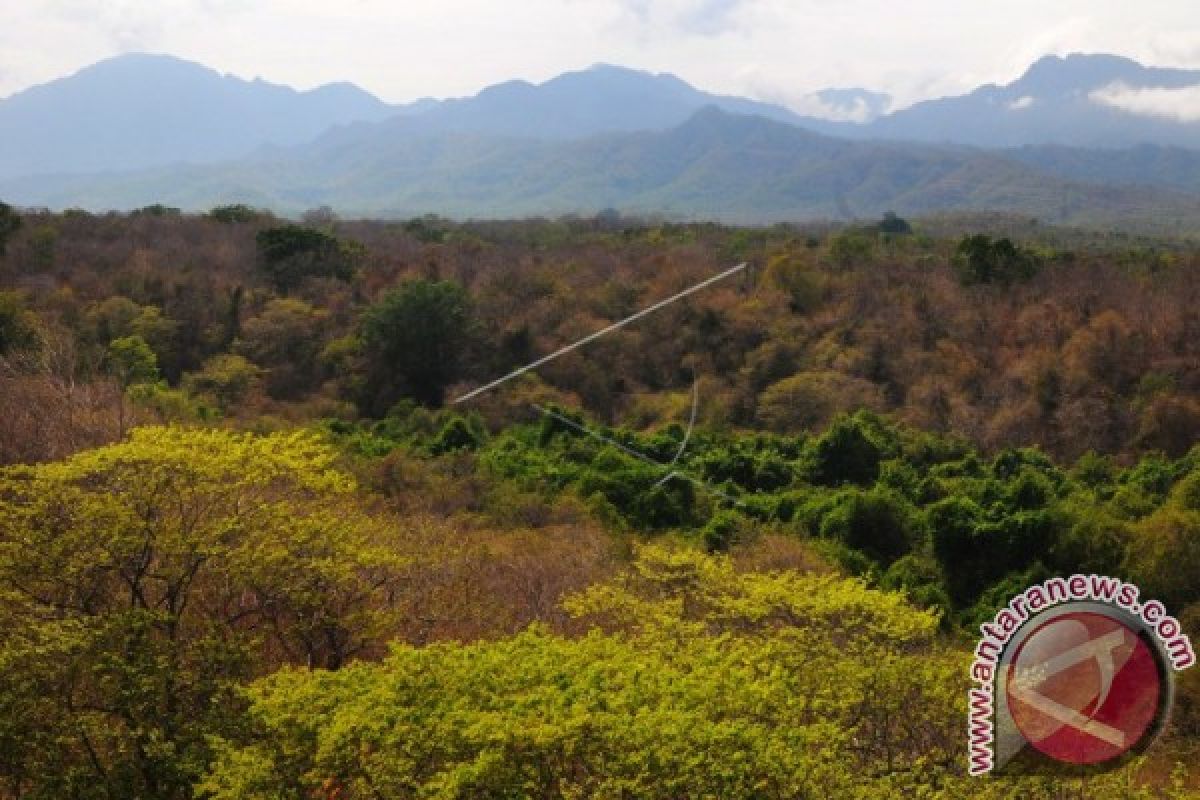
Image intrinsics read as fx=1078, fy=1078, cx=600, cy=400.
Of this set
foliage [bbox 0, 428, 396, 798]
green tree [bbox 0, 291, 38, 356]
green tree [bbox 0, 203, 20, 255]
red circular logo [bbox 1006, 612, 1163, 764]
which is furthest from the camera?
green tree [bbox 0, 203, 20, 255]

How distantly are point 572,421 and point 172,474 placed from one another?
769 inches

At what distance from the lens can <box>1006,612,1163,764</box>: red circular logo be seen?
7.91 meters

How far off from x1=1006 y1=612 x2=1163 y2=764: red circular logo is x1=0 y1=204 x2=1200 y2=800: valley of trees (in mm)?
323

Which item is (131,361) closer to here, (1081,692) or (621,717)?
(621,717)

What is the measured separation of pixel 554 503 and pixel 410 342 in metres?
13.7

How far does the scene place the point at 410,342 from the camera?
3478cm

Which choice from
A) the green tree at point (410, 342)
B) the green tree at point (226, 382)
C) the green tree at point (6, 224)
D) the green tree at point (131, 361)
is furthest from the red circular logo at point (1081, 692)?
the green tree at point (6, 224)

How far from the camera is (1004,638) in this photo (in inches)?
310

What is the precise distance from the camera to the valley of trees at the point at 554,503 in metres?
8.38

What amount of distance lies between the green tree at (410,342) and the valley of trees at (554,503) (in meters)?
0.11

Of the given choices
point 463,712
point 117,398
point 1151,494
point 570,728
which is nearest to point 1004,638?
point 570,728

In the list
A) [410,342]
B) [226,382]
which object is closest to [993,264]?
[410,342]

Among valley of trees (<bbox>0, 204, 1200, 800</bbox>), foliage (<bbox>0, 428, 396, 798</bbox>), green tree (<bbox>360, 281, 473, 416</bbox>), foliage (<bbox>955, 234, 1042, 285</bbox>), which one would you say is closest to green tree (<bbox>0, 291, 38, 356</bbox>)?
valley of trees (<bbox>0, 204, 1200, 800</bbox>)

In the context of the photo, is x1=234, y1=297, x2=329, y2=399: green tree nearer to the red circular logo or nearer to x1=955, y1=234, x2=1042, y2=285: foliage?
x1=955, y1=234, x2=1042, y2=285: foliage
